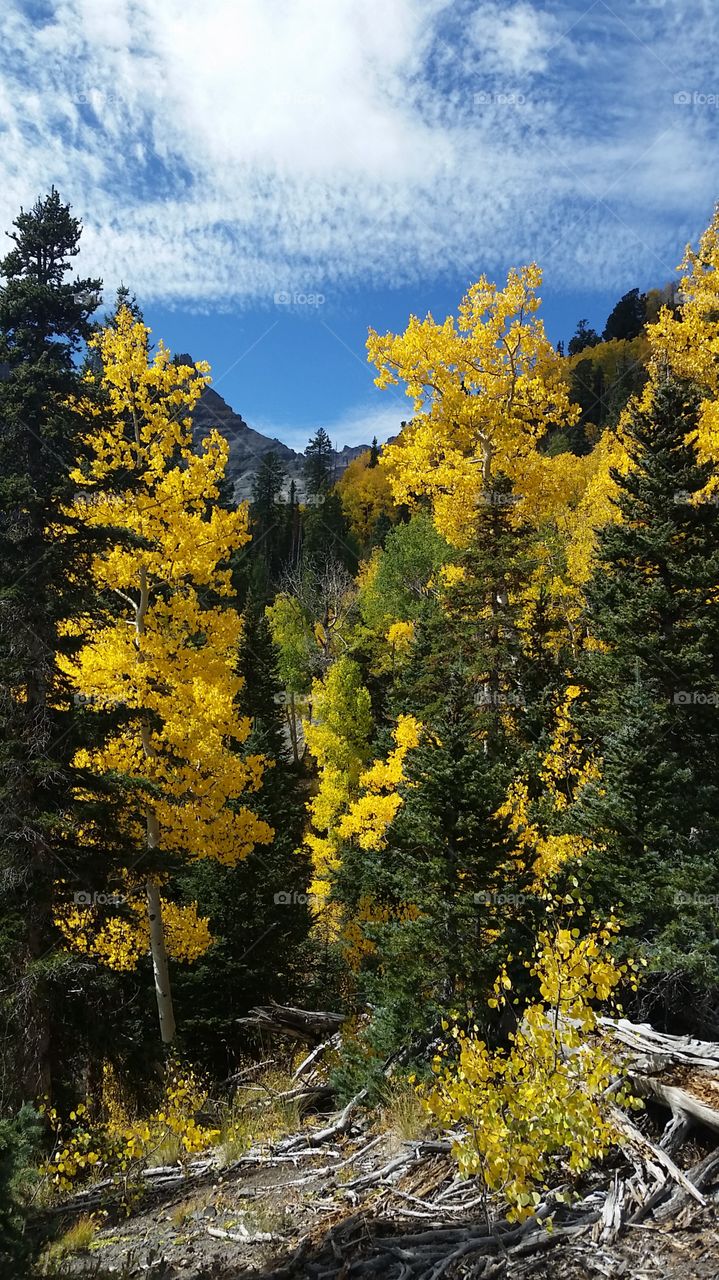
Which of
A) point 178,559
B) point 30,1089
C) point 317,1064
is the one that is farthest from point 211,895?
point 178,559

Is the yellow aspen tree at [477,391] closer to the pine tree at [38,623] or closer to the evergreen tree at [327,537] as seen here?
the pine tree at [38,623]

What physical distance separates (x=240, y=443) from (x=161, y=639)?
149m

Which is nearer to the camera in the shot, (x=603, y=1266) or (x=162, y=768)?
(x=603, y=1266)

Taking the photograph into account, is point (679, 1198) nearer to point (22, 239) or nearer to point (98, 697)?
point (98, 697)

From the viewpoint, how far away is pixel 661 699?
10828mm

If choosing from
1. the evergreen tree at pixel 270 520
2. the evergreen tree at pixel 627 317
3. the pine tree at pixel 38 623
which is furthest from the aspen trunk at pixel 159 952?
the evergreen tree at pixel 627 317

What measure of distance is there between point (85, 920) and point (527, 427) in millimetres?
11320

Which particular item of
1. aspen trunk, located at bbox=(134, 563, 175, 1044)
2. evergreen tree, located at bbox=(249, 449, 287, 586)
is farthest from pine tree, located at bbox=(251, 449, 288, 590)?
aspen trunk, located at bbox=(134, 563, 175, 1044)

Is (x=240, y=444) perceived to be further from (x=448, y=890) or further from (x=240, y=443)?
(x=448, y=890)

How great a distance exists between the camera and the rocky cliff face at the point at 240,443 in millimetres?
133250

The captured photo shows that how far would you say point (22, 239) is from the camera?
9.78 meters

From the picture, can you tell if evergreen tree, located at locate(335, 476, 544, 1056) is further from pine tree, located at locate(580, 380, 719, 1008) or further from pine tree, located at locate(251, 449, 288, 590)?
pine tree, located at locate(251, 449, 288, 590)

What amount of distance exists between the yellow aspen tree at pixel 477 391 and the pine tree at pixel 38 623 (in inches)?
223

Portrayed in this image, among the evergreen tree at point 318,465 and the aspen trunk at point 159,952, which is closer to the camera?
the aspen trunk at point 159,952
